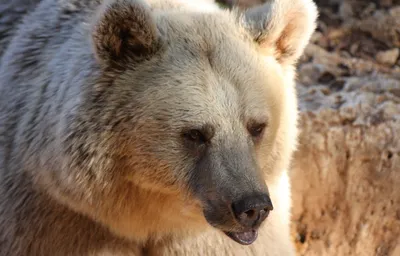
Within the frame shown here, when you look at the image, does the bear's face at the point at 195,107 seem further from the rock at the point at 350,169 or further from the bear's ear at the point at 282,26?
the rock at the point at 350,169

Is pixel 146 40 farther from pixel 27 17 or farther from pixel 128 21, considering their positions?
pixel 27 17

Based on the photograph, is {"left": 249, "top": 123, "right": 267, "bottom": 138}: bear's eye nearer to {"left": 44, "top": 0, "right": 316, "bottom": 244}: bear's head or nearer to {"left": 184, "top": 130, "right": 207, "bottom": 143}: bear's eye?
{"left": 44, "top": 0, "right": 316, "bottom": 244}: bear's head

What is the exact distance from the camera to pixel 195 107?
371 cm

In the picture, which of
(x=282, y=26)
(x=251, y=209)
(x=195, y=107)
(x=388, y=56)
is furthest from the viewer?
(x=388, y=56)

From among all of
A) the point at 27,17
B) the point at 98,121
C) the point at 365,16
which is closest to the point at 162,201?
the point at 98,121

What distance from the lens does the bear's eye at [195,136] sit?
374 cm

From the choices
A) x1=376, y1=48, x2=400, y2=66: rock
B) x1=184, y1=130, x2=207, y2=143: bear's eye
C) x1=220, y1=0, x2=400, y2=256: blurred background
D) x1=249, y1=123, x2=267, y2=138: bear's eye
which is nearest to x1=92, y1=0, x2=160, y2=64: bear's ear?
x1=184, y1=130, x2=207, y2=143: bear's eye

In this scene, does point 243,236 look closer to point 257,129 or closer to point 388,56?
point 257,129

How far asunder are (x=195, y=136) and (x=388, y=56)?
3066 mm

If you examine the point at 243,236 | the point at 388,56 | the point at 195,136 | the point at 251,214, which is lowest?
the point at 388,56

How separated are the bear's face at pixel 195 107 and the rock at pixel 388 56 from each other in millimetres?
2553

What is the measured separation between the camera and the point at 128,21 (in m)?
3.72

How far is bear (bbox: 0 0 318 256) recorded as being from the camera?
147 inches

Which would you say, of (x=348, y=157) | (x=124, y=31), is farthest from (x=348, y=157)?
(x=124, y=31)
